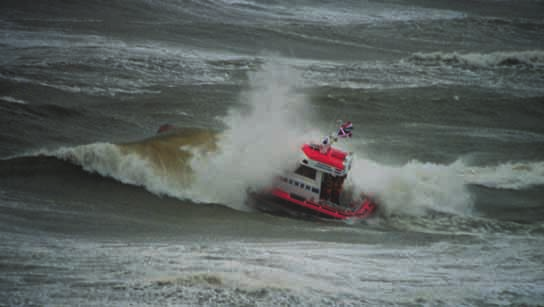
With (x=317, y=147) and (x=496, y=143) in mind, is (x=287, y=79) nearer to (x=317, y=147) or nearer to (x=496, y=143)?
(x=496, y=143)

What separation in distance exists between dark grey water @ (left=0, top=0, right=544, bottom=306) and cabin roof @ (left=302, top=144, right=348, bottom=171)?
92 cm

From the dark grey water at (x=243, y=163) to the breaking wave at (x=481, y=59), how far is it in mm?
155

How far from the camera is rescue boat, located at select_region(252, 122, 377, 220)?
17.8 metres

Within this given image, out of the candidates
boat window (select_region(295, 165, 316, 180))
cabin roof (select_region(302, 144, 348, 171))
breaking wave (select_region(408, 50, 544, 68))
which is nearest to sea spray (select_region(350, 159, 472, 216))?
cabin roof (select_region(302, 144, 348, 171))

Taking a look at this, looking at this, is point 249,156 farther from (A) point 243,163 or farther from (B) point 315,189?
(B) point 315,189

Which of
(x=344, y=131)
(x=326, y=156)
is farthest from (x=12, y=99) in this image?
(x=344, y=131)

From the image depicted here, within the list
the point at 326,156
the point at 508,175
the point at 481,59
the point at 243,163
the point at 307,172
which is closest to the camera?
the point at 326,156

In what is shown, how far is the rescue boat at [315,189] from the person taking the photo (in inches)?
701

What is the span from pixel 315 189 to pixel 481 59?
3019cm

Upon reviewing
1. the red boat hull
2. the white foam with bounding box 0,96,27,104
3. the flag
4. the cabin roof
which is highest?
the white foam with bounding box 0,96,27,104

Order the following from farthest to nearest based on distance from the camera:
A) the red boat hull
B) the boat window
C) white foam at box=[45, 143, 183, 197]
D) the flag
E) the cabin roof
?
1. white foam at box=[45, 143, 183, 197]
2. the boat window
3. the flag
4. the cabin roof
5. the red boat hull

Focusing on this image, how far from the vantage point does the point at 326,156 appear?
18.1 m

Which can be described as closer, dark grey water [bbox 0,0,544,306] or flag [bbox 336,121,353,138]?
dark grey water [bbox 0,0,544,306]

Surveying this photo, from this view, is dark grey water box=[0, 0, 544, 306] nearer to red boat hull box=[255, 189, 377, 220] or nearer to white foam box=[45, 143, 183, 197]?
white foam box=[45, 143, 183, 197]
